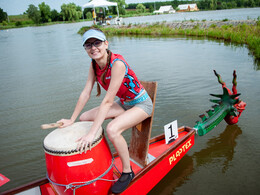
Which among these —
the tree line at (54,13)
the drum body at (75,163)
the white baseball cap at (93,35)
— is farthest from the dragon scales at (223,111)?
the tree line at (54,13)

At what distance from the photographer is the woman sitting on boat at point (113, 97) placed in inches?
91.7

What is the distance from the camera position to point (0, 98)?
7609 mm

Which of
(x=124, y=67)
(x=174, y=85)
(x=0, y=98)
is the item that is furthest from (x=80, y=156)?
(x=0, y=98)

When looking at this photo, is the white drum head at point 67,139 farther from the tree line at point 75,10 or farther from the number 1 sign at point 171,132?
the tree line at point 75,10

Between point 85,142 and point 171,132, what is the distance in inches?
73.3

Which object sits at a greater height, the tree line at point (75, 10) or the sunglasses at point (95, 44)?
the tree line at point (75, 10)

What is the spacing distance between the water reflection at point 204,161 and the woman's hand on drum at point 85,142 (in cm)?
169

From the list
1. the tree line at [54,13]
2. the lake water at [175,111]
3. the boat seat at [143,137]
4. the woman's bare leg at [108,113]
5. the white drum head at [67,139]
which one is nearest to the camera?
the white drum head at [67,139]

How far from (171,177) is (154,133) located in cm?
138

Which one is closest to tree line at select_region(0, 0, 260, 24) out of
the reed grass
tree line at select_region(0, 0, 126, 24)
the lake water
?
tree line at select_region(0, 0, 126, 24)

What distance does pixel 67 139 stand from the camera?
2166 mm

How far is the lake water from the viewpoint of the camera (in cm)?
351

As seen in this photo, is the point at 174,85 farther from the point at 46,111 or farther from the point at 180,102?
the point at 46,111

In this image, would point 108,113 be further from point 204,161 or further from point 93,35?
point 204,161
